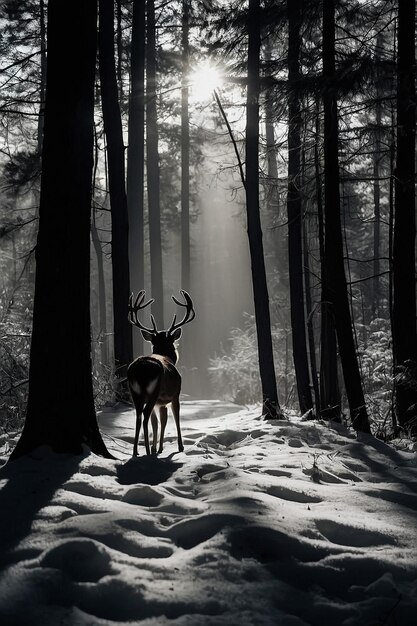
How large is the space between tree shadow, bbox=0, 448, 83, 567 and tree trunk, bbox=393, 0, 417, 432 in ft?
21.3

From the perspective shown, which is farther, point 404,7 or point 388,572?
point 404,7

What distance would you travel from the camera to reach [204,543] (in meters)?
3.57

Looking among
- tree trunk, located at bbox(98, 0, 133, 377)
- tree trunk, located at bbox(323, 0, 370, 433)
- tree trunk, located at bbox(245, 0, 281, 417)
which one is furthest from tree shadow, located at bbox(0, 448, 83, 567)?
tree trunk, located at bbox(98, 0, 133, 377)

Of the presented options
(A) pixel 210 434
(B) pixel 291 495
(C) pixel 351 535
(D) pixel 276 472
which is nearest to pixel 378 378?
(A) pixel 210 434

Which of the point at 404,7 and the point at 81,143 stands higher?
the point at 404,7

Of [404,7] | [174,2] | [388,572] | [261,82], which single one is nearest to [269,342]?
[261,82]

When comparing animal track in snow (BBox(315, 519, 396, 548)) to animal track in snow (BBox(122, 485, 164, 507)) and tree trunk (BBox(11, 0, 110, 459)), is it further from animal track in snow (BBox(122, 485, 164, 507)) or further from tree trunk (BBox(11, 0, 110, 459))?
tree trunk (BBox(11, 0, 110, 459))

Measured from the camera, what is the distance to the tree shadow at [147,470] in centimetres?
518

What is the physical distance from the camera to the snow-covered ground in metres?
2.90

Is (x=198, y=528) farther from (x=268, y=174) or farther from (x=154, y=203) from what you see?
(x=154, y=203)

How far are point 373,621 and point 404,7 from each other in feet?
32.6

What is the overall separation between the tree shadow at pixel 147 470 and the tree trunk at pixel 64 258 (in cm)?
47

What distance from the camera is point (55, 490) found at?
176 inches

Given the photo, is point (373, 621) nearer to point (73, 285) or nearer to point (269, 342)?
point (73, 285)
